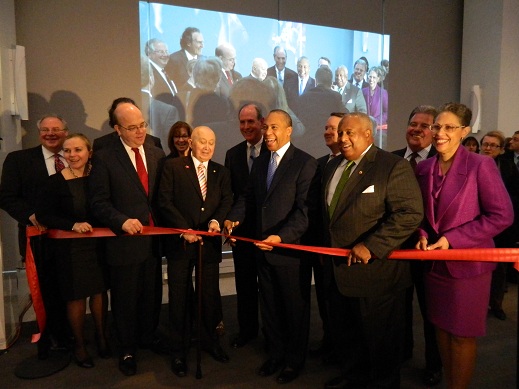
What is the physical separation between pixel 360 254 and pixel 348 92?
5146 mm

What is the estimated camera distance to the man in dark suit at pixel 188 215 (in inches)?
122

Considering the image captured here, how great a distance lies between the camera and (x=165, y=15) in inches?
230

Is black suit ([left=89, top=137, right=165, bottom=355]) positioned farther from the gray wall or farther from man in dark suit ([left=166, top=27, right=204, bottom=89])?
man in dark suit ([left=166, top=27, right=204, bottom=89])

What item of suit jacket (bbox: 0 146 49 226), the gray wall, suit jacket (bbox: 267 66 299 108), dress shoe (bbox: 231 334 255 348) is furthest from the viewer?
suit jacket (bbox: 267 66 299 108)

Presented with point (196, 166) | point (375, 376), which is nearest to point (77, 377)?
point (196, 166)

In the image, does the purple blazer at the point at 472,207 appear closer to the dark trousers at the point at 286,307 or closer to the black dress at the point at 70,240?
the dark trousers at the point at 286,307

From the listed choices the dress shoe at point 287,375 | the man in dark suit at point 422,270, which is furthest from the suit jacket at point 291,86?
the dress shoe at point 287,375

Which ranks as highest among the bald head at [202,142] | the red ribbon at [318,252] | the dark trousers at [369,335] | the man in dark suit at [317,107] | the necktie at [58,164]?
the man in dark suit at [317,107]

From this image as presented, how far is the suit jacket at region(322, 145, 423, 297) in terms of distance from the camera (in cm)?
247

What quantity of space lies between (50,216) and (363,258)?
2186mm

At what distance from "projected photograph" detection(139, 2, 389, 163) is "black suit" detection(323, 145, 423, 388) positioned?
12.3ft

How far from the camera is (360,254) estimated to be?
2488 mm

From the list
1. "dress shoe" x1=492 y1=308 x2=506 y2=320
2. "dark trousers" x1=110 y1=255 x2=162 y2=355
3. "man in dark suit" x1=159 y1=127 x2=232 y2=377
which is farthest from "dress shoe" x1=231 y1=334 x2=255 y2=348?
"dress shoe" x1=492 y1=308 x2=506 y2=320

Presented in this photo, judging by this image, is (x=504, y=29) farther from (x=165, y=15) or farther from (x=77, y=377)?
(x=77, y=377)
